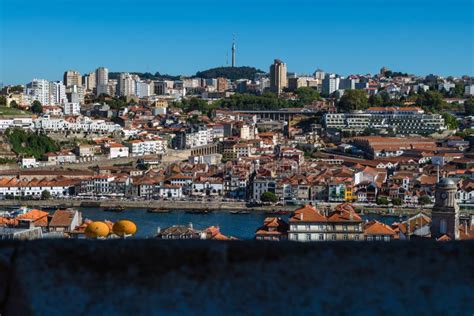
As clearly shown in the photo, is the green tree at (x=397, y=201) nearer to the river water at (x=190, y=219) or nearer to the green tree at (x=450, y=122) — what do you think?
the river water at (x=190, y=219)

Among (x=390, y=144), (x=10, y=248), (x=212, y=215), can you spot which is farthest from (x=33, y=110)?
(x=10, y=248)

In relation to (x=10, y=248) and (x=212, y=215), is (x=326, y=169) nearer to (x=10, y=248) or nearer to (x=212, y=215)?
(x=212, y=215)

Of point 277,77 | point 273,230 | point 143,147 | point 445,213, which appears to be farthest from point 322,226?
point 277,77

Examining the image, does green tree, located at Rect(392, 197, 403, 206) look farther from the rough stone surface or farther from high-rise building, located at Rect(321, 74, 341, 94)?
Answer: high-rise building, located at Rect(321, 74, 341, 94)

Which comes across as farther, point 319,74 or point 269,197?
point 319,74

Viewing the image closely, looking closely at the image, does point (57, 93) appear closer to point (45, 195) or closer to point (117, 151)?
point (117, 151)

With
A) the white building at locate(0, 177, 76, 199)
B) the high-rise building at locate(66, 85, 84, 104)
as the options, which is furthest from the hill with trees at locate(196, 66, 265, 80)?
the white building at locate(0, 177, 76, 199)
